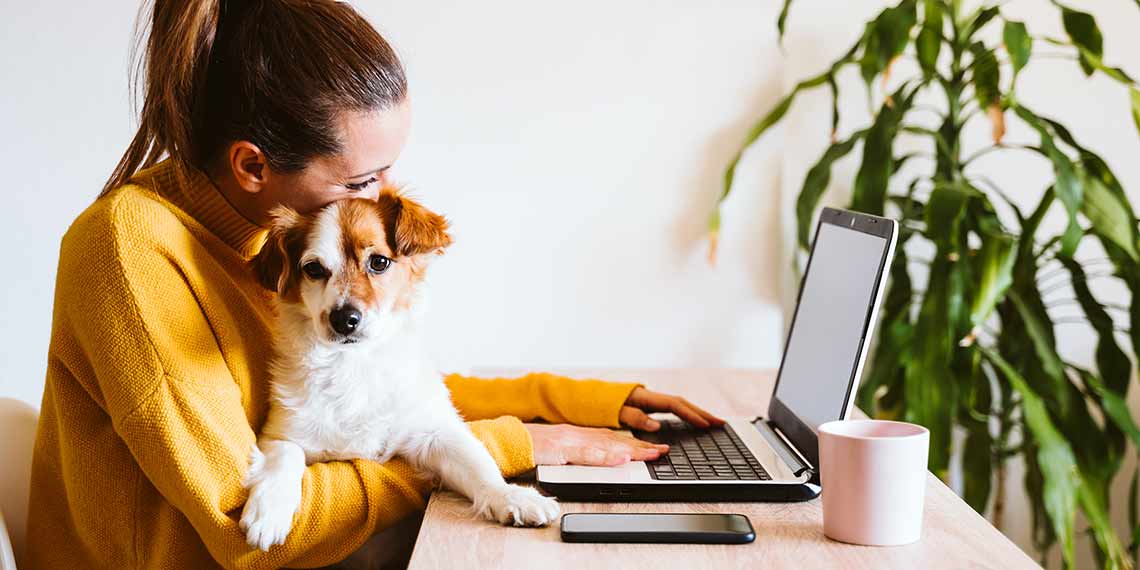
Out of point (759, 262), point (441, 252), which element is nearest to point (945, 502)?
point (441, 252)

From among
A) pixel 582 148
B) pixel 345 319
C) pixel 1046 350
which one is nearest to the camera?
pixel 345 319

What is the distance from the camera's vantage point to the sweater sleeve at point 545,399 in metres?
1.40

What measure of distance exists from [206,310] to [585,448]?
1.51ft

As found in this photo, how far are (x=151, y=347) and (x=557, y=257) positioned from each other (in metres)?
1.47

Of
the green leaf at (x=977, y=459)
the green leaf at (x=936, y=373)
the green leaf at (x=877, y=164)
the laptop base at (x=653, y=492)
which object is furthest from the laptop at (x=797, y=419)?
the green leaf at (x=977, y=459)

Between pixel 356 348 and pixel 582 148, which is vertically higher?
pixel 582 148

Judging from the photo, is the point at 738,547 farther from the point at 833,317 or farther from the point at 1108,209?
the point at 1108,209

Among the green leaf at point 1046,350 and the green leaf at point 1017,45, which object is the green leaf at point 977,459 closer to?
the green leaf at point 1046,350

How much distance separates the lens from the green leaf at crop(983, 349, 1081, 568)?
1858 mm

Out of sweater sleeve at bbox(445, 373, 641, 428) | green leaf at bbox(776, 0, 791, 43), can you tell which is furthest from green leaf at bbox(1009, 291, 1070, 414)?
sweater sleeve at bbox(445, 373, 641, 428)

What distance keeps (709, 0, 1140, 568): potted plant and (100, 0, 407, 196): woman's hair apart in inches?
48.8

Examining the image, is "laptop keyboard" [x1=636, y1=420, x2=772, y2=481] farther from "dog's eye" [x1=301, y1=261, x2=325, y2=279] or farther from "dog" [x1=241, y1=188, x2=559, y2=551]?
"dog's eye" [x1=301, y1=261, x2=325, y2=279]

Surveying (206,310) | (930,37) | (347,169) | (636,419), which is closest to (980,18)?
(930,37)

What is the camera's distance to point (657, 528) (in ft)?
3.07
